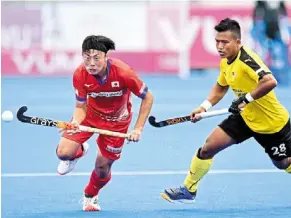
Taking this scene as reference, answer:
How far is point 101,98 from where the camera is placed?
7.93 m

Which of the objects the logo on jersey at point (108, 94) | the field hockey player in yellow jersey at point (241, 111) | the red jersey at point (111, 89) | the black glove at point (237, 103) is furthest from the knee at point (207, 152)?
the logo on jersey at point (108, 94)

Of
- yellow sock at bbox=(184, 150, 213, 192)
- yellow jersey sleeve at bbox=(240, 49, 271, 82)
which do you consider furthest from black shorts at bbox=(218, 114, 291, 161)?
yellow jersey sleeve at bbox=(240, 49, 271, 82)

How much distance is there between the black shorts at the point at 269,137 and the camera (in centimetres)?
797

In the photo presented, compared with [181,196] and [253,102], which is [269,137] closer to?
[253,102]

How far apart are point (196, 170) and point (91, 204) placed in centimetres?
93

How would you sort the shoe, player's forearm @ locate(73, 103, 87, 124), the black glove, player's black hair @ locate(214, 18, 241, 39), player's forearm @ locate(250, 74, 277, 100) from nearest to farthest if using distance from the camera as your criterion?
1. player's forearm @ locate(250, 74, 277, 100)
2. the black glove
3. player's black hair @ locate(214, 18, 241, 39)
4. player's forearm @ locate(73, 103, 87, 124)
5. the shoe

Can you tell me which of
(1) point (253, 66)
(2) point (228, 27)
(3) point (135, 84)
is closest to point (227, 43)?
(2) point (228, 27)

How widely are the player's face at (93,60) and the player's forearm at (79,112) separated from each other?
0.51 meters

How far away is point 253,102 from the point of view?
7914 mm

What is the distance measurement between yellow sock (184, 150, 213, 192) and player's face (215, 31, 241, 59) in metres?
0.96

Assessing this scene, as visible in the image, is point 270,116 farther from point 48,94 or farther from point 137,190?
point 48,94

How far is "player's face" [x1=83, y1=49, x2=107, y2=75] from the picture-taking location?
7.49m

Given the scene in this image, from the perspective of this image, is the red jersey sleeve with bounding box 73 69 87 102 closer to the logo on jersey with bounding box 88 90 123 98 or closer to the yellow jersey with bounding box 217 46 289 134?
the logo on jersey with bounding box 88 90 123 98

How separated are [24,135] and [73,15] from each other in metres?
9.48
